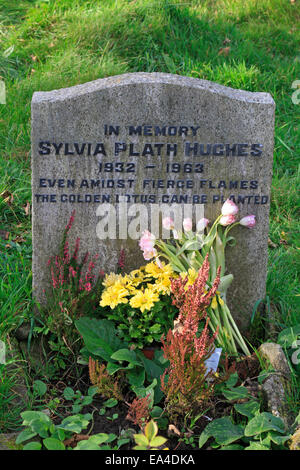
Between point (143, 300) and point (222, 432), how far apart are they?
0.72 meters

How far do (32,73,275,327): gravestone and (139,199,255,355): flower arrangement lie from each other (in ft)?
0.33

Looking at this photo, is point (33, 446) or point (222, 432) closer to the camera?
point (33, 446)

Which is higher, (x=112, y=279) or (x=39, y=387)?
(x=112, y=279)

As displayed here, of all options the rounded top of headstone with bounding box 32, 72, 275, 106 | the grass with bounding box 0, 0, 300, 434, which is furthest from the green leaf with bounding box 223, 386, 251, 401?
the rounded top of headstone with bounding box 32, 72, 275, 106

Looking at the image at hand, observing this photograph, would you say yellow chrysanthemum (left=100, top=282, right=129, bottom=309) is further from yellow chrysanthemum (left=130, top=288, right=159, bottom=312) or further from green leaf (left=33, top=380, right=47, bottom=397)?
green leaf (left=33, top=380, right=47, bottom=397)

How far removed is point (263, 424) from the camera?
2305mm

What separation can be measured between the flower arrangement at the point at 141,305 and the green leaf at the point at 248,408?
0.52m

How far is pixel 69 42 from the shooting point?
5.10 metres

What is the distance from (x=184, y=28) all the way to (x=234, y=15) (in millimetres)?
773

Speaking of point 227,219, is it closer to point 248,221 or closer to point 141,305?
point 248,221

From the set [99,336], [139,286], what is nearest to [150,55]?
[139,286]

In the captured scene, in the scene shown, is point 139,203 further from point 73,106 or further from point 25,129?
point 25,129

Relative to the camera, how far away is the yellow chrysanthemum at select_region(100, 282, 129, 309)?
2.82 metres
